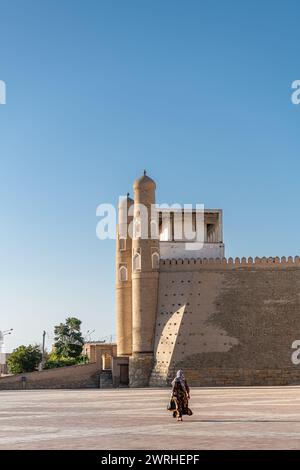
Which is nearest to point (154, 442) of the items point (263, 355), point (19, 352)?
point (263, 355)

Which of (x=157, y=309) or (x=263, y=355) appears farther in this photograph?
(x=157, y=309)

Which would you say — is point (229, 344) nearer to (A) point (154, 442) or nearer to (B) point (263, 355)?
(B) point (263, 355)

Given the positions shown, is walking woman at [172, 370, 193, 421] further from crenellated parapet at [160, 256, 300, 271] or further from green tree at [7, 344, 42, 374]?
green tree at [7, 344, 42, 374]

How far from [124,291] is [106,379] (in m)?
5.80

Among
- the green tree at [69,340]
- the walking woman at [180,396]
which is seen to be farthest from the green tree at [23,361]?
the walking woman at [180,396]

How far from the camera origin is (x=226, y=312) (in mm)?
45469

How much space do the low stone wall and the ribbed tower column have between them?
9.96 feet

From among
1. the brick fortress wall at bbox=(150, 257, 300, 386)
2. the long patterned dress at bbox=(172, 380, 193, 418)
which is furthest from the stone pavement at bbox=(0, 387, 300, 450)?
the brick fortress wall at bbox=(150, 257, 300, 386)

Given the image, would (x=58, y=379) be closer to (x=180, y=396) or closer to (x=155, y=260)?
(x=155, y=260)

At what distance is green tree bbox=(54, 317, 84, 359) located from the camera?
69812mm

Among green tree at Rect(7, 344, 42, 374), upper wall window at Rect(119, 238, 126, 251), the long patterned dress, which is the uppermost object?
upper wall window at Rect(119, 238, 126, 251)

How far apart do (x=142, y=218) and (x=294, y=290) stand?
34.2 feet

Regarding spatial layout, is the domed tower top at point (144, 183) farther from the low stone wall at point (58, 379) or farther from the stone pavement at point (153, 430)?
the stone pavement at point (153, 430)
